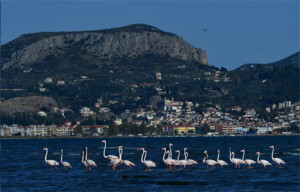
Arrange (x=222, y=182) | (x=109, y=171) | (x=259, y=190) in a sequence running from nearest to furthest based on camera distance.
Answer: (x=259, y=190) < (x=222, y=182) < (x=109, y=171)

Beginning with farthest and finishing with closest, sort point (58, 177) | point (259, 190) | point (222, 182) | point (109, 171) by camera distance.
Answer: point (109, 171) → point (58, 177) → point (222, 182) → point (259, 190)

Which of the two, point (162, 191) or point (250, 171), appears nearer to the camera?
point (162, 191)

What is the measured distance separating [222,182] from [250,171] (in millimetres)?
7230

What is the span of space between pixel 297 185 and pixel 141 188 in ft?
28.9

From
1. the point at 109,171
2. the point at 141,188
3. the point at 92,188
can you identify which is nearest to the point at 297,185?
the point at 141,188

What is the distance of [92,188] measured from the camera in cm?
4131

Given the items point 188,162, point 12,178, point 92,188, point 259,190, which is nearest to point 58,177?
point 12,178

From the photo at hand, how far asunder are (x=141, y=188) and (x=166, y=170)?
11.4 m

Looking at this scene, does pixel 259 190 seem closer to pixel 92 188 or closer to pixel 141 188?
pixel 141 188

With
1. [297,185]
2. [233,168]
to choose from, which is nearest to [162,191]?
[297,185]

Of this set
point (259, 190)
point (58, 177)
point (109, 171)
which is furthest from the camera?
point (109, 171)

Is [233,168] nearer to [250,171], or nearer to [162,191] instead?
[250,171]

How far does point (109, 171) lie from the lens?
5138 centimetres

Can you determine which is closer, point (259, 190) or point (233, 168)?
point (259, 190)
